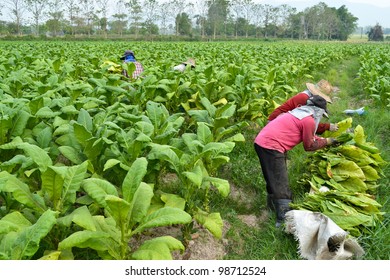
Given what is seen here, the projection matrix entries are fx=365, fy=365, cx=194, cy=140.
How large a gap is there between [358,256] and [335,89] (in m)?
8.52

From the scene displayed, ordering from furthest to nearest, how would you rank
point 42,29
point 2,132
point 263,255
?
point 42,29
point 2,132
point 263,255

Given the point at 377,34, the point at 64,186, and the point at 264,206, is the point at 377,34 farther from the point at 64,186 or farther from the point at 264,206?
the point at 64,186

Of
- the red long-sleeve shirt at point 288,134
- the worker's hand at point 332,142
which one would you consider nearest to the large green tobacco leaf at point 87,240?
the red long-sleeve shirt at point 288,134

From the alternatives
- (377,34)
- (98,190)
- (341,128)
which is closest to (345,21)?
(377,34)

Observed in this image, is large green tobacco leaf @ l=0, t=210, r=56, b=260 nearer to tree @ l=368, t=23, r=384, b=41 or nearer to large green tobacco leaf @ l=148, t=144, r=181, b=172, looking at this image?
large green tobacco leaf @ l=148, t=144, r=181, b=172

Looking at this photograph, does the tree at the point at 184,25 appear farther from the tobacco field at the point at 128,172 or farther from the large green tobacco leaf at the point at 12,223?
the large green tobacco leaf at the point at 12,223

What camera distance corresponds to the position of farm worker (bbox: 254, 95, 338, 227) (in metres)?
3.73

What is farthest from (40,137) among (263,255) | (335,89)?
(335,89)

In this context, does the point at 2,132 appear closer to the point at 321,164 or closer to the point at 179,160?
the point at 179,160

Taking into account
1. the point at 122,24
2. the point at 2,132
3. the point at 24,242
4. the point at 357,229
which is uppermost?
the point at 122,24

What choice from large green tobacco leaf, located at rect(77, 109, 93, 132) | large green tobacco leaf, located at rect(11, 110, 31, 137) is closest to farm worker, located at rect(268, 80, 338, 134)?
large green tobacco leaf, located at rect(77, 109, 93, 132)

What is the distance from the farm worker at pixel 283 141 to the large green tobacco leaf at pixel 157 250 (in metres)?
1.64

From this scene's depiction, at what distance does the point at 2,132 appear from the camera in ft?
11.2

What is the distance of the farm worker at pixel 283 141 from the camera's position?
373cm
